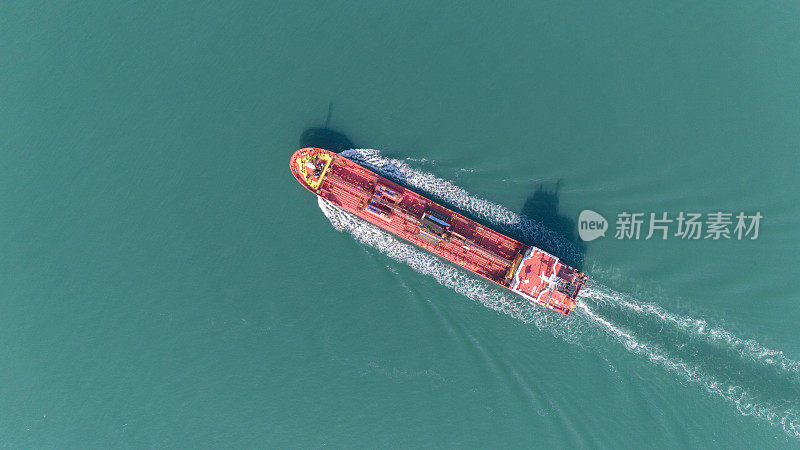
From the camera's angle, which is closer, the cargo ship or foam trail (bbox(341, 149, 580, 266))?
the cargo ship

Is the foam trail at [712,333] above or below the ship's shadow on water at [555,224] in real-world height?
below

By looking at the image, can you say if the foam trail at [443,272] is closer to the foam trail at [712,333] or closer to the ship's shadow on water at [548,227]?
the ship's shadow on water at [548,227]

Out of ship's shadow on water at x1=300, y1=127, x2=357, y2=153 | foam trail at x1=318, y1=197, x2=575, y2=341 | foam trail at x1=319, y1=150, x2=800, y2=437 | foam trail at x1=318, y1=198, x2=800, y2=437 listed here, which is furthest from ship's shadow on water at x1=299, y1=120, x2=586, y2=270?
ship's shadow on water at x1=300, y1=127, x2=357, y2=153

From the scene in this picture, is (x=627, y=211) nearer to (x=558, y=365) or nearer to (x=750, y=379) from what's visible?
(x=558, y=365)

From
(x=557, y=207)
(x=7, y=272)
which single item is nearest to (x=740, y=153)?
(x=557, y=207)

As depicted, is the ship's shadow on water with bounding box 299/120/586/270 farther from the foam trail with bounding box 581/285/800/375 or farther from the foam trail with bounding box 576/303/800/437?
the foam trail with bounding box 576/303/800/437
